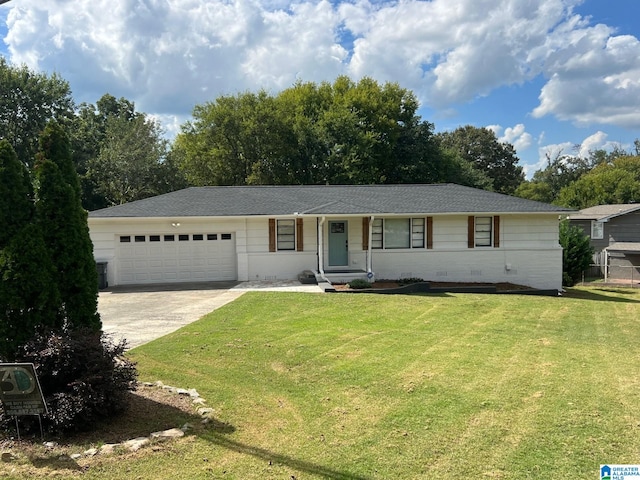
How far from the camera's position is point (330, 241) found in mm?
17734

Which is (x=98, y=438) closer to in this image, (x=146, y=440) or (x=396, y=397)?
(x=146, y=440)

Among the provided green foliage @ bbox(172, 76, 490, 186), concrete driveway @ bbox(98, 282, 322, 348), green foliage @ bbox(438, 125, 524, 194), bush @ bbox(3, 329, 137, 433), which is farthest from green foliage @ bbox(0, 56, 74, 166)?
green foliage @ bbox(438, 125, 524, 194)

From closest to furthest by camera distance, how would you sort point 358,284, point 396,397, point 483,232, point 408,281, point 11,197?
point 11,197
point 396,397
point 358,284
point 408,281
point 483,232

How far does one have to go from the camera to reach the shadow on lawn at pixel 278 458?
3666 millimetres

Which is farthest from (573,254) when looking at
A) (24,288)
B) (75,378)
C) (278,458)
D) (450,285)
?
(24,288)

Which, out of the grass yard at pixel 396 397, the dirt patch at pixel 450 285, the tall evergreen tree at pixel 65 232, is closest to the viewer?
the grass yard at pixel 396 397

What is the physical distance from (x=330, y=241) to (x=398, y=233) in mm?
2676

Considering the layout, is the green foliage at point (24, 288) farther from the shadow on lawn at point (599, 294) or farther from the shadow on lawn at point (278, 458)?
the shadow on lawn at point (599, 294)

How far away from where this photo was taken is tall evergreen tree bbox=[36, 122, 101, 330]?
5.14 meters

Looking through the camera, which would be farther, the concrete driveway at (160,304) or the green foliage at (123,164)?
the green foliage at (123,164)

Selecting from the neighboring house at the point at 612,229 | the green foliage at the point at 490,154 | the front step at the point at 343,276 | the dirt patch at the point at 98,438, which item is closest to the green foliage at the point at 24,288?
the dirt patch at the point at 98,438

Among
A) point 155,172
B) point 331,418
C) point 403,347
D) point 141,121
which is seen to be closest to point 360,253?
point 403,347

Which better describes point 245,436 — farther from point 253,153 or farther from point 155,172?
point 155,172

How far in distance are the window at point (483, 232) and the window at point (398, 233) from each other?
2.22 m
